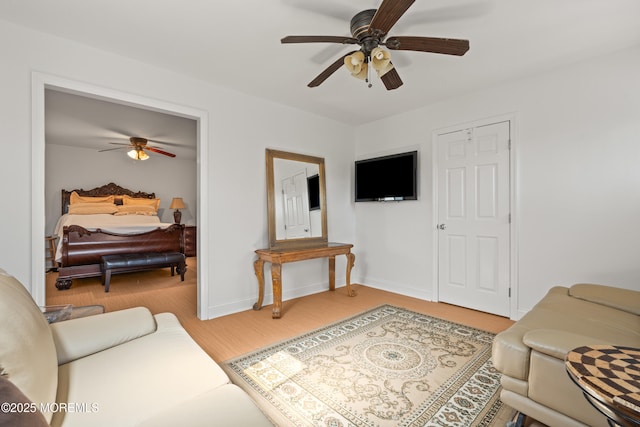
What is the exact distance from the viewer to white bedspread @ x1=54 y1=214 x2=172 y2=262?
4.72 meters

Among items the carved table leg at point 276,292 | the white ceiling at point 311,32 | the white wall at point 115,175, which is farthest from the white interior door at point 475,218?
the white wall at point 115,175

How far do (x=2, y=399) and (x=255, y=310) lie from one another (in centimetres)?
283

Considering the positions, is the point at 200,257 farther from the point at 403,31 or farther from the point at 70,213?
the point at 70,213

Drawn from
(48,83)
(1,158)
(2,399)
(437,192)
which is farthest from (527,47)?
(1,158)

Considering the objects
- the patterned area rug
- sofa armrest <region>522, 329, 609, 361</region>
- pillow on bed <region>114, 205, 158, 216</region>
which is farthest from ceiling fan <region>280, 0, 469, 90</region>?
pillow on bed <region>114, 205, 158, 216</region>

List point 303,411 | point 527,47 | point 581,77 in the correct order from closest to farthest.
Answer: point 303,411 → point 527,47 → point 581,77

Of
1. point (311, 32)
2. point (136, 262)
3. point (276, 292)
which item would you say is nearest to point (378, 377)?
point (276, 292)

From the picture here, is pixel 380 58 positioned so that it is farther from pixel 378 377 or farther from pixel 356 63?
pixel 378 377

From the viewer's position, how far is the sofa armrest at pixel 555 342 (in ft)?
3.92

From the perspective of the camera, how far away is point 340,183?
4348 mm

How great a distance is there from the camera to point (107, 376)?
1.15 meters

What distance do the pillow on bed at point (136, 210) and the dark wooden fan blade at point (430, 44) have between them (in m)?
6.26

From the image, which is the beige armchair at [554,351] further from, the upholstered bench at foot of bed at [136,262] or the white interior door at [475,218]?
the upholstered bench at foot of bed at [136,262]

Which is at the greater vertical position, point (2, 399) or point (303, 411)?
point (2, 399)
